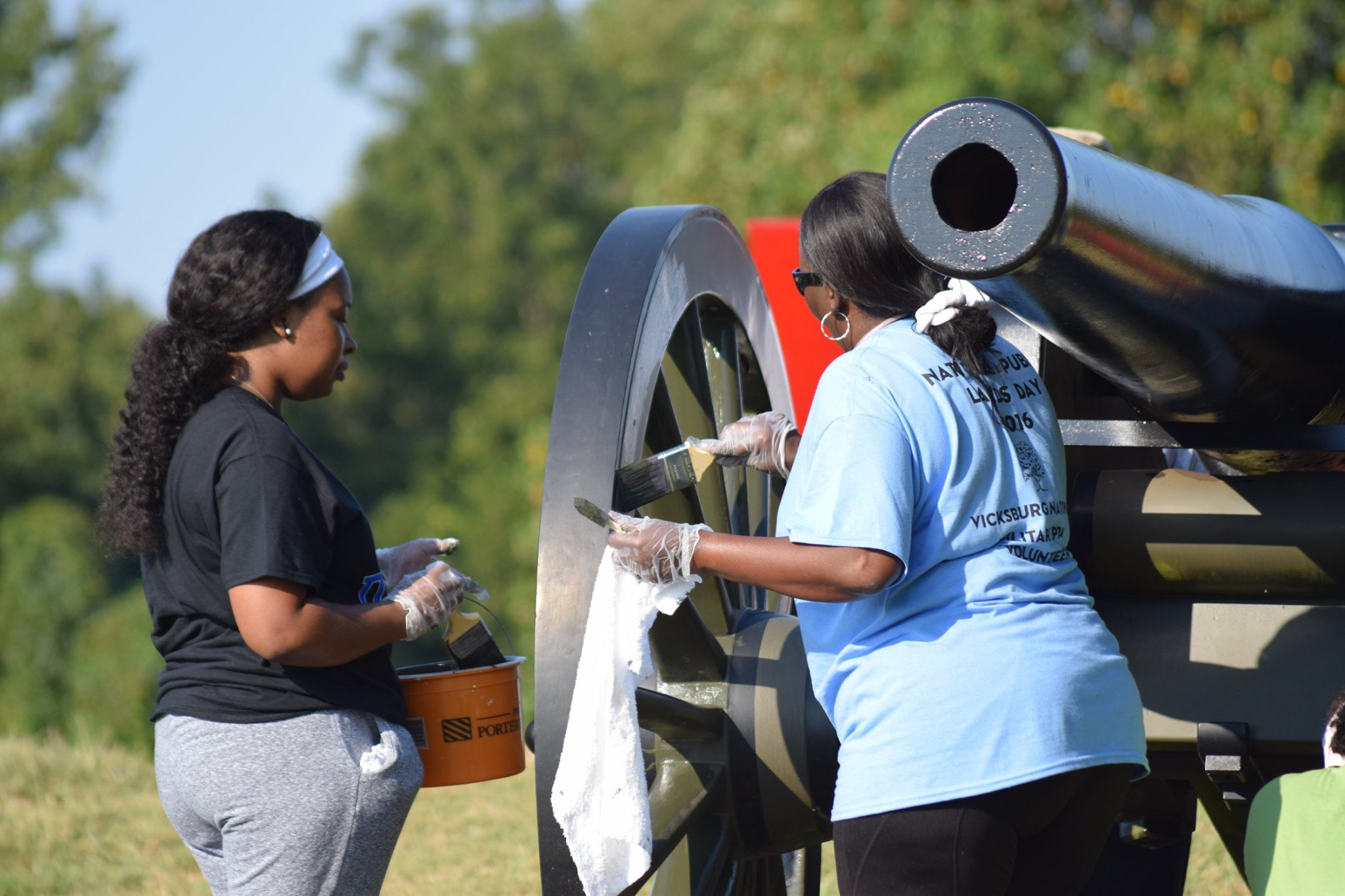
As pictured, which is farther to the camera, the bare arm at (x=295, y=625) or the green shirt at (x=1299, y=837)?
the bare arm at (x=295, y=625)

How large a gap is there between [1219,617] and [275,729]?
5.46 feet

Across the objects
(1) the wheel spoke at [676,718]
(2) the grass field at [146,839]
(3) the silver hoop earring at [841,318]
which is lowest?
(2) the grass field at [146,839]

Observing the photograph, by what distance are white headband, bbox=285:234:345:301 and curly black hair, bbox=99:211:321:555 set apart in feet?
0.04

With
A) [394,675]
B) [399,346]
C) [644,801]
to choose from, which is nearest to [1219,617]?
[644,801]

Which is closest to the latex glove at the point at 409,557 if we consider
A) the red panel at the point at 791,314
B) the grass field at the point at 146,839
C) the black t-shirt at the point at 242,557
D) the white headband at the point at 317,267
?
the black t-shirt at the point at 242,557

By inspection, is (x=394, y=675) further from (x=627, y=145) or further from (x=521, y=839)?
(x=627, y=145)

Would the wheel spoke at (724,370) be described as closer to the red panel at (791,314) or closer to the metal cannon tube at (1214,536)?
the metal cannon tube at (1214,536)

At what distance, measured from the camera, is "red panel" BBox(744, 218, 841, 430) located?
534 centimetres

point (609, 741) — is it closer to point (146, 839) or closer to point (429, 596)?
point (429, 596)

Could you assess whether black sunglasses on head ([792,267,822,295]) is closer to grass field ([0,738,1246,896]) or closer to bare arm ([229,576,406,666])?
bare arm ([229,576,406,666])

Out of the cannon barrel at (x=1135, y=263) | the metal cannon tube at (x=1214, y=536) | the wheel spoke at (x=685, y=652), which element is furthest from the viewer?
the wheel spoke at (x=685, y=652)

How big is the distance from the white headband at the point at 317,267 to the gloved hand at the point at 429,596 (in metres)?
0.51

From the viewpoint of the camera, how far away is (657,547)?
2.28 m

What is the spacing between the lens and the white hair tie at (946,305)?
7.32ft
